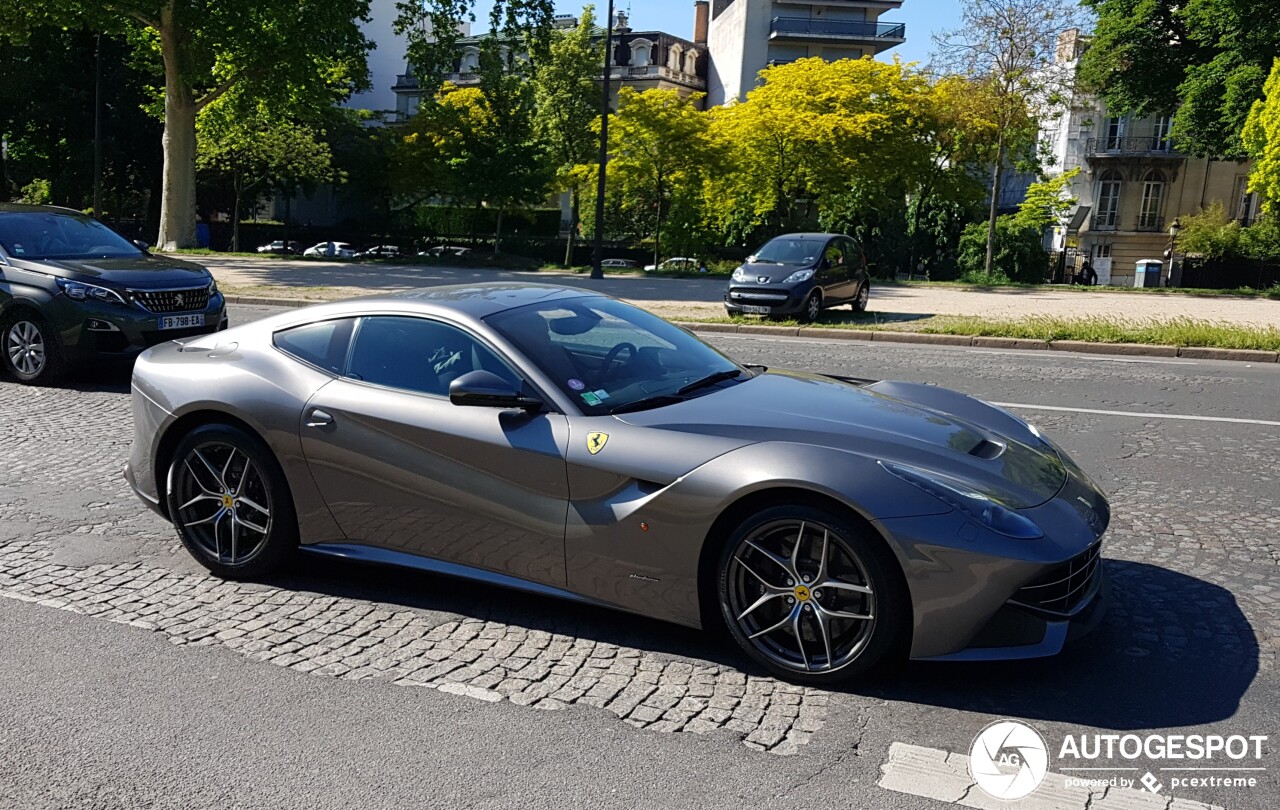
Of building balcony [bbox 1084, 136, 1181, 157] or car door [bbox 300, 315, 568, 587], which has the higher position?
building balcony [bbox 1084, 136, 1181, 157]

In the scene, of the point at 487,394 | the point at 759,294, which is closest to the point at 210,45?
the point at 759,294

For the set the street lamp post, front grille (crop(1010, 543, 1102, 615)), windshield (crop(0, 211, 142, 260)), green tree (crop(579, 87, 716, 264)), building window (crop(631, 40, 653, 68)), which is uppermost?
building window (crop(631, 40, 653, 68))

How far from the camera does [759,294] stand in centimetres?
1819

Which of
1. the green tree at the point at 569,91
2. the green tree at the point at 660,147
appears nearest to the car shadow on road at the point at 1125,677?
the green tree at the point at 660,147

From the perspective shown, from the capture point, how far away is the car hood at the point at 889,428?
3.93 m

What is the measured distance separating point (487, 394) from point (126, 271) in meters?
7.45

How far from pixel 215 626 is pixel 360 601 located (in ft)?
2.00

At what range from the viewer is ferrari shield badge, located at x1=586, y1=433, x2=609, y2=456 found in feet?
13.4

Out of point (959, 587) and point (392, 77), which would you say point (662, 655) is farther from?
point (392, 77)

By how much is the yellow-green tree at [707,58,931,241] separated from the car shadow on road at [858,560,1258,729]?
32.6 m

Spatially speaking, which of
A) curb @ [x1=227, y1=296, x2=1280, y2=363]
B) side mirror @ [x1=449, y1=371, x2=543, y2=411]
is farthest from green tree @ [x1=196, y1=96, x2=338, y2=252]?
side mirror @ [x1=449, y1=371, x2=543, y2=411]

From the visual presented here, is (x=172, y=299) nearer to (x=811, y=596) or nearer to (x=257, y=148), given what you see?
(x=811, y=596)

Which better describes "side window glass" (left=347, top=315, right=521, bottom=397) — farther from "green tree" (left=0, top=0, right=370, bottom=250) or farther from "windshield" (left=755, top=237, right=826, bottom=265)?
"green tree" (left=0, top=0, right=370, bottom=250)

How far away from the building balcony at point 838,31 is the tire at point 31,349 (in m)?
67.4
